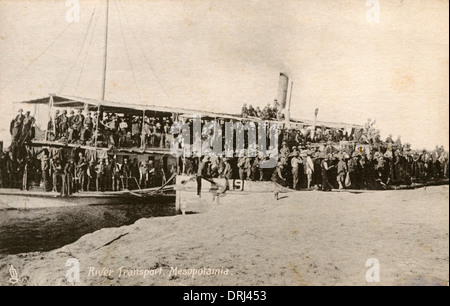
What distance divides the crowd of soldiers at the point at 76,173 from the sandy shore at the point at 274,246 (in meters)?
0.53

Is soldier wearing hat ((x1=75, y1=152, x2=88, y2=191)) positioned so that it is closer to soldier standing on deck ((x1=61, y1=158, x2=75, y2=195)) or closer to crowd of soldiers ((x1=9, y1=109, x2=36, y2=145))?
soldier standing on deck ((x1=61, y1=158, x2=75, y2=195))

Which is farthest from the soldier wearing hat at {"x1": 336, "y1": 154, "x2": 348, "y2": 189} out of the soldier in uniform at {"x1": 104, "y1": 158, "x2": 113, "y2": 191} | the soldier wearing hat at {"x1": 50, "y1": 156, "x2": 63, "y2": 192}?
the soldier wearing hat at {"x1": 50, "y1": 156, "x2": 63, "y2": 192}

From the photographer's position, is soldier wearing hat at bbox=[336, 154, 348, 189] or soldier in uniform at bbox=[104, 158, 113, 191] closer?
soldier in uniform at bbox=[104, 158, 113, 191]

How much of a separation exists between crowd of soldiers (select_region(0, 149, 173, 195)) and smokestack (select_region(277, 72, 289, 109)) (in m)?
1.69

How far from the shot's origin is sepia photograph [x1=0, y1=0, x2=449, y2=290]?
4.49 m

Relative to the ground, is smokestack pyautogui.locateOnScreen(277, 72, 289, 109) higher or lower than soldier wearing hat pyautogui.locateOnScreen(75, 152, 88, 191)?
higher

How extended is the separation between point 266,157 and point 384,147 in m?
1.63

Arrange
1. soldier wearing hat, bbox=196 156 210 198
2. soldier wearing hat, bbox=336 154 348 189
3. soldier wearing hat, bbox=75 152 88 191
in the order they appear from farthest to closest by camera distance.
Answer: soldier wearing hat, bbox=336 154 348 189 → soldier wearing hat, bbox=196 156 210 198 → soldier wearing hat, bbox=75 152 88 191

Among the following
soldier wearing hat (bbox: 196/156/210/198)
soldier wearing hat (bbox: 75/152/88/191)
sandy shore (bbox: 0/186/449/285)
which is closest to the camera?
sandy shore (bbox: 0/186/449/285)

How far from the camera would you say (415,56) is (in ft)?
17.0

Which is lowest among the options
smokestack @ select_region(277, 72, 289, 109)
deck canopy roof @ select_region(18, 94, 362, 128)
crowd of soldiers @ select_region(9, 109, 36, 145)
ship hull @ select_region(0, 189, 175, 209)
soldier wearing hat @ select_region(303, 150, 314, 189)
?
ship hull @ select_region(0, 189, 175, 209)

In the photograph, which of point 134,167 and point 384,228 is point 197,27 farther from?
point 384,228

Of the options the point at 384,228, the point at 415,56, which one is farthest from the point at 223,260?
the point at 415,56
